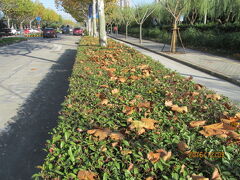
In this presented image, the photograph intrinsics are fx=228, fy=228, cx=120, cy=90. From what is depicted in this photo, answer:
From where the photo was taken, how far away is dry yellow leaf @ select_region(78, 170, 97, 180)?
1.39m

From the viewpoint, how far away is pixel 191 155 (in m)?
1.60

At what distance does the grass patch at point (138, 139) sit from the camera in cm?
147

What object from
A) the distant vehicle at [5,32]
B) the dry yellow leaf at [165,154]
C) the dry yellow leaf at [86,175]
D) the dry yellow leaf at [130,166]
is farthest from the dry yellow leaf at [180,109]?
the distant vehicle at [5,32]

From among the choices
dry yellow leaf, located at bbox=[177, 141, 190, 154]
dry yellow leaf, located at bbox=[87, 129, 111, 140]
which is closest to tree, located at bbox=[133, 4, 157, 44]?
dry yellow leaf, located at bbox=[87, 129, 111, 140]

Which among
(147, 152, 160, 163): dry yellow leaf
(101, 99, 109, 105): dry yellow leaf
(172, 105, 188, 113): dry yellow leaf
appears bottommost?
(147, 152, 160, 163): dry yellow leaf

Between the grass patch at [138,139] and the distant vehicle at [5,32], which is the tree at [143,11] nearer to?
the grass patch at [138,139]

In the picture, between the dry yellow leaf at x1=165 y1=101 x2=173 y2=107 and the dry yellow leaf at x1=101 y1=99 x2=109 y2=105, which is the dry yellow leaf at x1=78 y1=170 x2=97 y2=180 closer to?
the dry yellow leaf at x1=101 y1=99 x2=109 y2=105

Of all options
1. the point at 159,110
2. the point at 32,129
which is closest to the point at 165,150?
the point at 159,110

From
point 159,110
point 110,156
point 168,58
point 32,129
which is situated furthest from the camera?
point 168,58

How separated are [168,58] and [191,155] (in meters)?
12.2

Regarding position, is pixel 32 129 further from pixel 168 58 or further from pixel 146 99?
pixel 168 58

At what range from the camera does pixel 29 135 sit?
12.9ft

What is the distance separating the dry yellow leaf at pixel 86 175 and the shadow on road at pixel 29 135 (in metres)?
1.77

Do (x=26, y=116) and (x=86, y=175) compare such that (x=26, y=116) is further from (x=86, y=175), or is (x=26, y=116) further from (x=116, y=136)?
(x=86, y=175)
